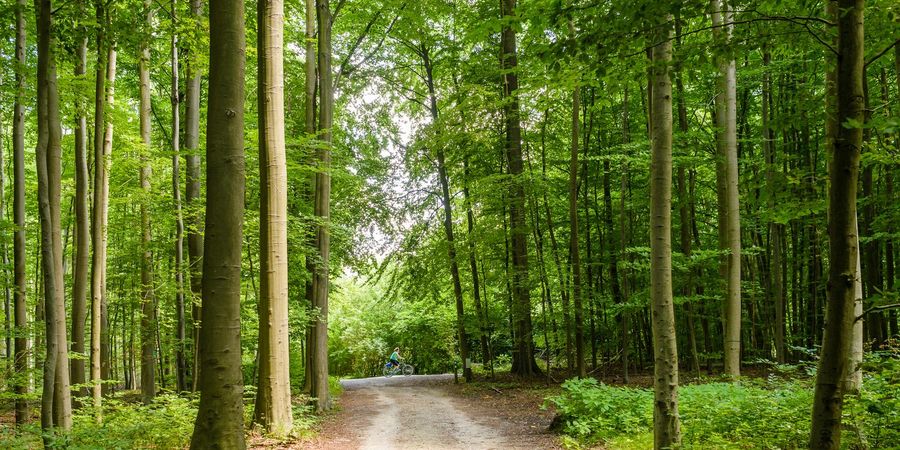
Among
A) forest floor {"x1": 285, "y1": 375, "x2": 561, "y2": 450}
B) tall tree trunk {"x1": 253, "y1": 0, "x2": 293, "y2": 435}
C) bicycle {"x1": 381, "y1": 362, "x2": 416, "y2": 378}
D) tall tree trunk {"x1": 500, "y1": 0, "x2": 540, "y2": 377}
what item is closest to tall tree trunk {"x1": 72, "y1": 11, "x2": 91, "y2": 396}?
tall tree trunk {"x1": 253, "y1": 0, "x2": 293, "y2": 435}

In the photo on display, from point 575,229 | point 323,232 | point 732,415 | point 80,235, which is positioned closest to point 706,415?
point 732,415

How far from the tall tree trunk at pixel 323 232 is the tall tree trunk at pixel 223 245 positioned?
20.3ft

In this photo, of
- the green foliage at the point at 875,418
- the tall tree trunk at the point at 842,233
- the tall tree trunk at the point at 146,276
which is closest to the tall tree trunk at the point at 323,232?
the tall tree trunk at the point at 146,276

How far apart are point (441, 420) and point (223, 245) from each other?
22.6 ft

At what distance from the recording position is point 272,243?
6.79 metres

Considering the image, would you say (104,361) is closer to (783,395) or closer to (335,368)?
(783,395)

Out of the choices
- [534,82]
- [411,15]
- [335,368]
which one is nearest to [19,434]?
[534,82]

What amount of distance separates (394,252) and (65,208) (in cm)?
1238

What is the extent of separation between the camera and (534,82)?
182 inches

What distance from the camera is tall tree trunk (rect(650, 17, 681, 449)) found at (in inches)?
193

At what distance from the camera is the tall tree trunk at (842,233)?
106 inches

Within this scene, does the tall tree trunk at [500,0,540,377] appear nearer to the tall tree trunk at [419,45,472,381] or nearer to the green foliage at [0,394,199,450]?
the tall tree trunk at [419,45,472,381]

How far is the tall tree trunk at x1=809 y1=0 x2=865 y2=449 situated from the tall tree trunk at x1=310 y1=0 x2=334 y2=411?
29.1 feet

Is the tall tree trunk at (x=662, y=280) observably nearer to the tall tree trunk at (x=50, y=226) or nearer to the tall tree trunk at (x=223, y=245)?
the tall tree trunk at (x=223, y=245)
